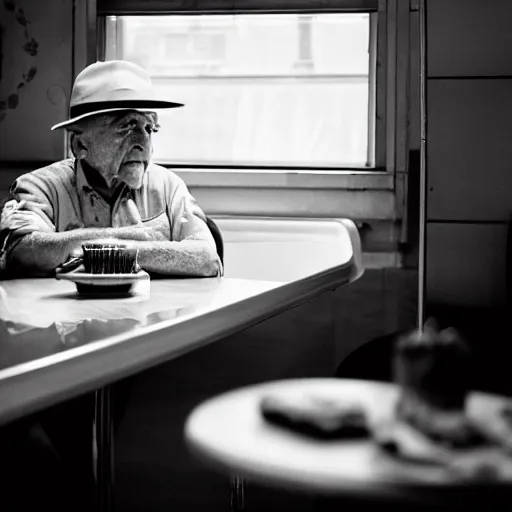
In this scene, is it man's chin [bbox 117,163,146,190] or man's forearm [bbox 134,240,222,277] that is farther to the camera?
man's chin [bbox 117,163,146,190]

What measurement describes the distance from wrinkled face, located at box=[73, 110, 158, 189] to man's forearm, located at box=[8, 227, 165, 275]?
20 centimetres

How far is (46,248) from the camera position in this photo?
173cm

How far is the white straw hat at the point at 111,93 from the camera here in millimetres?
1914

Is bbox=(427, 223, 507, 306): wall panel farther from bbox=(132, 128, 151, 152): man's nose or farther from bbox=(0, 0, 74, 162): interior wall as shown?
bbox=(0, 0, 74, 162): interior wall

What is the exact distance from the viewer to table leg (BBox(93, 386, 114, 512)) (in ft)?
3.45

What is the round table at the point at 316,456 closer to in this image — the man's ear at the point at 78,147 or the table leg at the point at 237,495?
the table leg at the point at 237,495

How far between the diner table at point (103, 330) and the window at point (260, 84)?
51.7 inches

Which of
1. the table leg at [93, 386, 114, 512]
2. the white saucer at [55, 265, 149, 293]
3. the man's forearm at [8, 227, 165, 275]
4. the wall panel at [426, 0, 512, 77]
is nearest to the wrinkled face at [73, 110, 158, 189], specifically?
the man's forearm at [8, 227, 165, 275]

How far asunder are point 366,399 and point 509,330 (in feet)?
5.19

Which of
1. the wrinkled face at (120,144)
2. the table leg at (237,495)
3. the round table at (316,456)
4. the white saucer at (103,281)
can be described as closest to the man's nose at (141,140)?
the wrinkled face at (120,144)

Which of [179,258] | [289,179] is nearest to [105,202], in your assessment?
[179,258]

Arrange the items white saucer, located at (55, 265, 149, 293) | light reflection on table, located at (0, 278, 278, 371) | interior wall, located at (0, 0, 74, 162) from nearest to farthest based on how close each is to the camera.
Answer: light reflection on table, located at (0, 278, 278, 371) → white saucer, located at (55, 265, 149, 293) → interior wall, located at (0, 0, 74, 162)

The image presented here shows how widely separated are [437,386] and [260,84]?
9.17ft

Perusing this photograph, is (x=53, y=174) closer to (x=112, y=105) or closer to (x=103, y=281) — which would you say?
(x=112, y=105)
